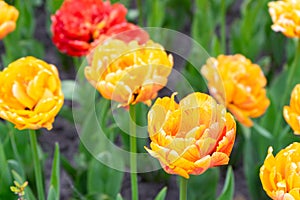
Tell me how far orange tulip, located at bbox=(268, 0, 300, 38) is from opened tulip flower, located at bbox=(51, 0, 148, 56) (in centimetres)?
30

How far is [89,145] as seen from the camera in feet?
5.27

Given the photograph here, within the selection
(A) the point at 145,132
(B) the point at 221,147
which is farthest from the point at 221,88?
(B) the point at 221,147

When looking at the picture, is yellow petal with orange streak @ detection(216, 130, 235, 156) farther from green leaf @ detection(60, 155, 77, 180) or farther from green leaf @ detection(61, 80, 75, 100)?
green leaf @ detection(61, 80, 75, 100)

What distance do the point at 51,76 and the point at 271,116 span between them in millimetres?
660

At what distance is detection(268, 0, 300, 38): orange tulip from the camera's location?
1.42 meters

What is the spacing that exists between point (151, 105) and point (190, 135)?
666 mm

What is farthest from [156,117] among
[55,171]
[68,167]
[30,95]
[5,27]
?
[68,167]

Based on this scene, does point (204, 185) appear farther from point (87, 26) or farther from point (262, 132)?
point (87, 26)

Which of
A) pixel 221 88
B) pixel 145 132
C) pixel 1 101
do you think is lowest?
pixel 145 132

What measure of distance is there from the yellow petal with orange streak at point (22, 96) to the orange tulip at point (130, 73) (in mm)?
125

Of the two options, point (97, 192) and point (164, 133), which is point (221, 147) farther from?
point (97, 192)

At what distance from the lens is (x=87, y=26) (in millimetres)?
1505

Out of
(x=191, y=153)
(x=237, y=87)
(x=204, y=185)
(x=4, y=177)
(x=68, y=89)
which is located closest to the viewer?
(x=191, y=153)

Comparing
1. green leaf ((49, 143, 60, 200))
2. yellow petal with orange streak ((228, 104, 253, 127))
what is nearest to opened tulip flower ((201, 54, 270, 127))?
yellow petal with orange streak ((228, 104, 253, 127))
